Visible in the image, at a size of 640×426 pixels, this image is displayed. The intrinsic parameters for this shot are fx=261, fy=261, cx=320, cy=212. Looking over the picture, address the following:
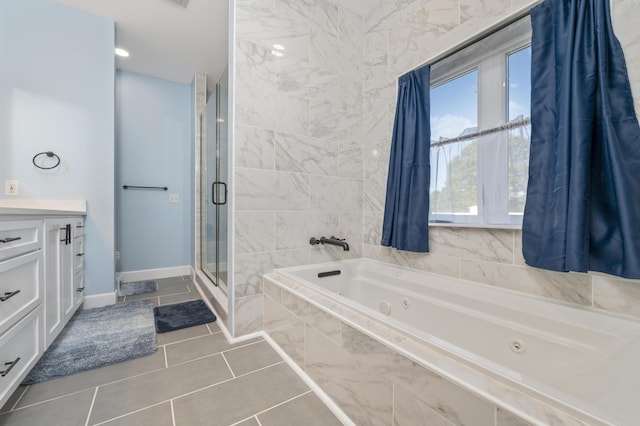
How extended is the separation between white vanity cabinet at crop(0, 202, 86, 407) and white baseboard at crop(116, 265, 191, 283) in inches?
56.3

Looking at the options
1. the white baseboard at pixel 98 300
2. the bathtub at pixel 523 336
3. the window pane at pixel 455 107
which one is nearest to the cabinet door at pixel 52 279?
the white baseboard at pixel 98 300

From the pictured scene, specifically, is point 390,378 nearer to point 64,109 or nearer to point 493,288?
point 493,288

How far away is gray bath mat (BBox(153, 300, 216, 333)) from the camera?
A: 6.49 feet

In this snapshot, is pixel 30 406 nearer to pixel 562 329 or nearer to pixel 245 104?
pixel 245 104

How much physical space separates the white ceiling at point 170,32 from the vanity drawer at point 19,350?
8.16ft

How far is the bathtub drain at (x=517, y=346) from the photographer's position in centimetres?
121

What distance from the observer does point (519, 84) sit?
1461 mm

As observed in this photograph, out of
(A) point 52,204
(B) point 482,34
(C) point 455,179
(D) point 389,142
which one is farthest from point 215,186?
(B) point 482,34

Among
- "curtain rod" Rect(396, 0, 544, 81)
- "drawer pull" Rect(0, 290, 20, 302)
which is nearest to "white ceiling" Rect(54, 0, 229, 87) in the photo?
"curtain rod" Rect(396, 0, 544, 81)

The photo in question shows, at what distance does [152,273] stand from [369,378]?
3346mm

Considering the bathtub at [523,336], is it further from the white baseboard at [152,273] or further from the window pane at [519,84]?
the white baseboard at [152,273]

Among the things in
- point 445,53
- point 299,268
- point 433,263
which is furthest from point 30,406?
point 445,53

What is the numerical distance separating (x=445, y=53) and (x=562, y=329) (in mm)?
1642

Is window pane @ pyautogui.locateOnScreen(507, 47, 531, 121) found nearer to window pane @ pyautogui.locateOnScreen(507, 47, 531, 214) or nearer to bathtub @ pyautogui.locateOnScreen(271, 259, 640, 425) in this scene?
window pane @ pyautogui.locateOnScreen(507, 47, 531, 214)
